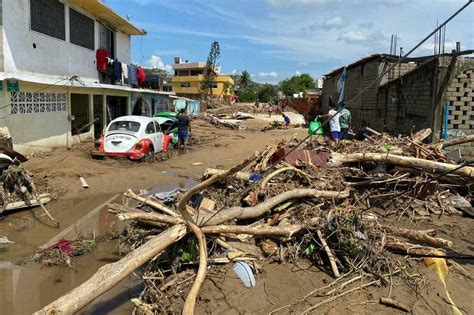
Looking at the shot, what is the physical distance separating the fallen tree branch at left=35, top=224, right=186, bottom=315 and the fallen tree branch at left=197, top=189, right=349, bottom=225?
0.49m

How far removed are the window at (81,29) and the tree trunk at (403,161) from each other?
13306 mm

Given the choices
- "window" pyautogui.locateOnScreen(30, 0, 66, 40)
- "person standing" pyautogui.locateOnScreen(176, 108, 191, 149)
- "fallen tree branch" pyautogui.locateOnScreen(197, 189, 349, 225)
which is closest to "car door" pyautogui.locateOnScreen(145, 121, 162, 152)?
"person standing" pyautogui.locateOnScreen(176, 108, 191, 149)

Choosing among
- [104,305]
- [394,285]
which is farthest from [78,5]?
[394,285]

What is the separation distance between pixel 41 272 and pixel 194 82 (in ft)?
214

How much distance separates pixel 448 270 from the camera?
17.9 ft

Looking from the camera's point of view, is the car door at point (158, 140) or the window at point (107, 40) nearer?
the car door at point (158, 140)

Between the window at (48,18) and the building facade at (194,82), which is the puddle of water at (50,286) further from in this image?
the building facade at (194,82)

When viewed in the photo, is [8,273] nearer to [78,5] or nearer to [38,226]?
[38,226]

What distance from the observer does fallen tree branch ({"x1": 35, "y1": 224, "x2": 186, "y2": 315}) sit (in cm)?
380

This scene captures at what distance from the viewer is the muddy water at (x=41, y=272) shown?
5012 millimetres

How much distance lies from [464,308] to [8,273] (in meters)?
5.84

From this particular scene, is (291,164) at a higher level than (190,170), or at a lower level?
higher

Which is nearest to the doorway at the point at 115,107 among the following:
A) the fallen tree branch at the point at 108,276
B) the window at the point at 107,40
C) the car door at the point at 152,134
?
the window at the point at 107,40

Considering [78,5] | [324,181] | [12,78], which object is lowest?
[324,181]
